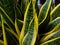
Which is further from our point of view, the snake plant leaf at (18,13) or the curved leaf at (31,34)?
the snake plant leaf at (18,13)

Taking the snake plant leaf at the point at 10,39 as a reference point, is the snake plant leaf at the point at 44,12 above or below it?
above

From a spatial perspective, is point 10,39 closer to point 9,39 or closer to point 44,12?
point 9,39

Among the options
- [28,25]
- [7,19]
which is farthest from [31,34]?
[7,19]

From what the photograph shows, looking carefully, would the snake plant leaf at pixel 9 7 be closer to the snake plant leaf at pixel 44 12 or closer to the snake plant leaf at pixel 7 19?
the snake plant leaf at pixel 7 19

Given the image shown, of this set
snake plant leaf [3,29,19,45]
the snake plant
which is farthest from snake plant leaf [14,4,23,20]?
snake plant leaf [3,29,19,45]

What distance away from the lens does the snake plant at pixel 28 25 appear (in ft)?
2.44

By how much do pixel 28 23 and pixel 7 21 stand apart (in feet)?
0.37

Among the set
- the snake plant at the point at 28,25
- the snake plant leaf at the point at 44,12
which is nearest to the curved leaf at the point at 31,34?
the snake plant at the point at 28,25

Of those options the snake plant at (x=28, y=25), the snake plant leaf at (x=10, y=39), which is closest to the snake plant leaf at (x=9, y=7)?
the snake plant at (x=28, y=25)

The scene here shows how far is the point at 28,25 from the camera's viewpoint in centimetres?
78

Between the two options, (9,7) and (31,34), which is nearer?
(31,34)

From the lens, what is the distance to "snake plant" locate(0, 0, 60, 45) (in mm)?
743

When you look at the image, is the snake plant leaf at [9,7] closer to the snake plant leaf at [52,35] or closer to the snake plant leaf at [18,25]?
the snake plant leaf at [18,25]

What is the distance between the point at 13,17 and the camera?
2.88 feet
